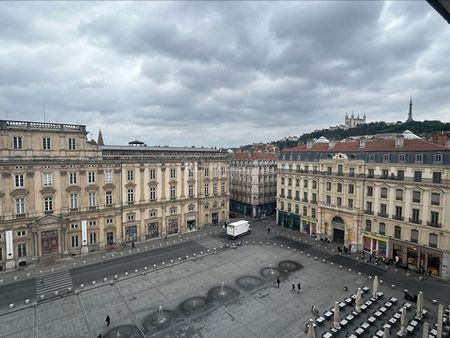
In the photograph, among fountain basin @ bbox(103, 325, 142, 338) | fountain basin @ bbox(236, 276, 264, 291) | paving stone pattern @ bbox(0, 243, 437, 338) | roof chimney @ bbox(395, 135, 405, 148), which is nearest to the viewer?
fountain basin @ bbox(103, 325, 142, 338)

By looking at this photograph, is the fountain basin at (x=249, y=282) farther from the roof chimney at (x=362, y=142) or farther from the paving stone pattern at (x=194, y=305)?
the roof chimney at (x=362, y=142)

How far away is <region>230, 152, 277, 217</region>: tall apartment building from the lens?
76938mm

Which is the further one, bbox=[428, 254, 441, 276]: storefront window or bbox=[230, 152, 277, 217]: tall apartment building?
bbox=[230, 152, 277, 217]: tall apartment building

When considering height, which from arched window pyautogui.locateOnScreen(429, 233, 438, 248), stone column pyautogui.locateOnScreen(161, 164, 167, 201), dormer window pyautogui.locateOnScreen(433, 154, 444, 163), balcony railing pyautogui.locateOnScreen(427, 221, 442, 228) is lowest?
arched window pyautogui.locateOnScreen(429, 233, 438, 248)

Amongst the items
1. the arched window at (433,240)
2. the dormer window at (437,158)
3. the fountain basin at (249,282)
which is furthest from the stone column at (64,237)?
the dormer window at (437,158)

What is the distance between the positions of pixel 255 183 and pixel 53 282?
5289cm

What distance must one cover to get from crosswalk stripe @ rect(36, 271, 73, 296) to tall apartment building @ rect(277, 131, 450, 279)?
49.3 meters

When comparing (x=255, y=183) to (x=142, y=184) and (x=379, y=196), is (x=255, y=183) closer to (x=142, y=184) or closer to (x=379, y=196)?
(x=142, y=184)

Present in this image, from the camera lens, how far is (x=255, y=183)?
252 feet

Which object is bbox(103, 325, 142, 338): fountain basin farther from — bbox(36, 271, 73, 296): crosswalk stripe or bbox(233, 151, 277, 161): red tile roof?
bbox(233, 151, 277, 161): red tile roof

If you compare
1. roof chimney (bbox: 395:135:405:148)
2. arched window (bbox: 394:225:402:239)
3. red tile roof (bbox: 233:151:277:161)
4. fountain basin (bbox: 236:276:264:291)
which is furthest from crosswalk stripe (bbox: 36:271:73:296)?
roof chimney (bbox: 395:135:405:148)

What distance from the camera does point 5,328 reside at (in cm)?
2847

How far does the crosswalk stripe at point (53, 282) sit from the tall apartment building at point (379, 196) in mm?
49273

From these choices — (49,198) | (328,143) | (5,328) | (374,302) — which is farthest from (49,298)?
A: (328,143)
